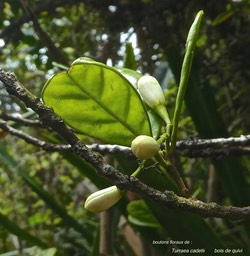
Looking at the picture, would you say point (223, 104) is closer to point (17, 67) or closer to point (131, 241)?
point (131, 241)

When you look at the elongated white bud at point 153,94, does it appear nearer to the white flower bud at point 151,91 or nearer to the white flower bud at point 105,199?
the white flower bud at point 151,91

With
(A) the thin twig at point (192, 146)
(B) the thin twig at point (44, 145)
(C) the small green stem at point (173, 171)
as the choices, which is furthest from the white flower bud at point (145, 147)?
(B) the thin twig at point (44, 145)

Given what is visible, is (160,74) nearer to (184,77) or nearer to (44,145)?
(44,145)

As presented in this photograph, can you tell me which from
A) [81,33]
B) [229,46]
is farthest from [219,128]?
[81,33]

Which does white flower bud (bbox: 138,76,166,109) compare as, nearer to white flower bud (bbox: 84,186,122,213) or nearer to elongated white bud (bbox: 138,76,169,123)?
elongated white bud (bbox: 138,76,169,123)

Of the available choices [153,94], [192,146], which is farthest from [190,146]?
[153,94]
